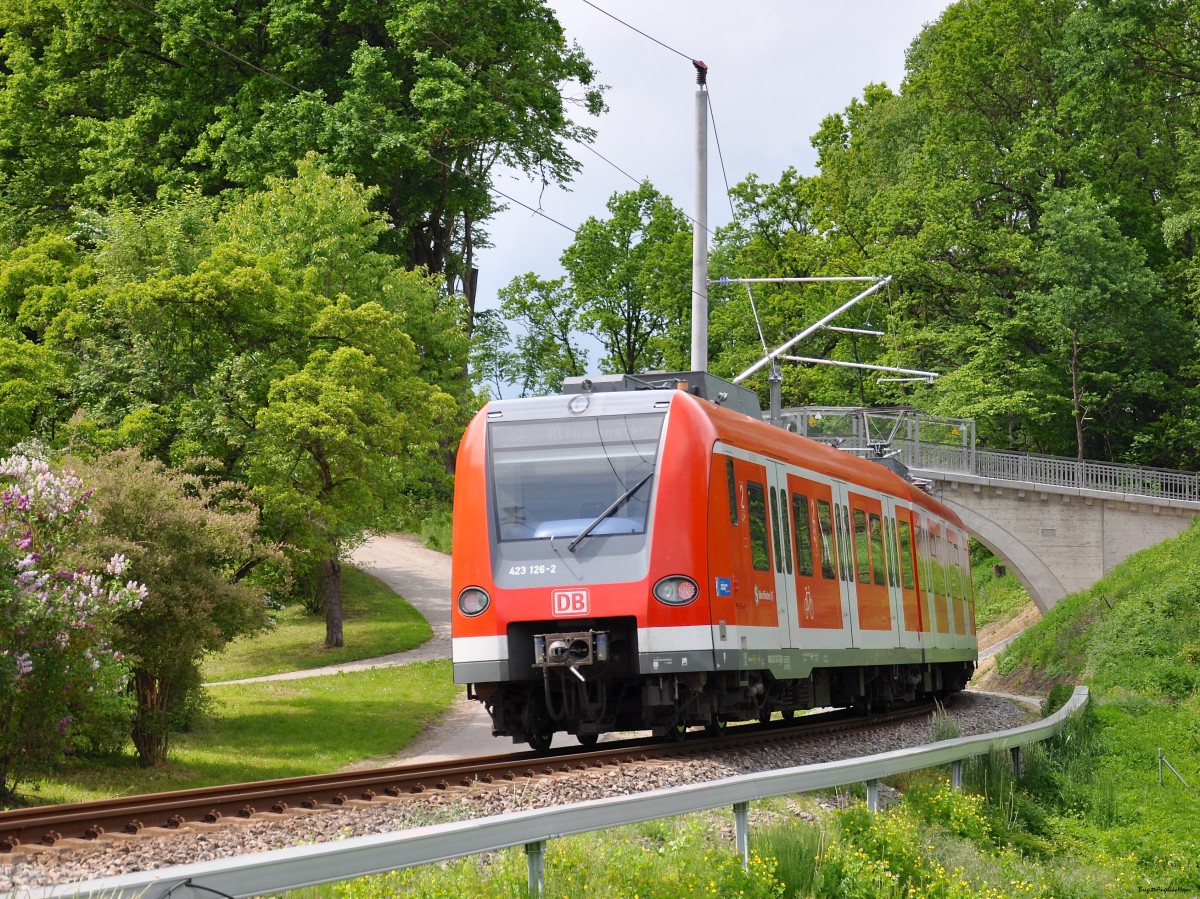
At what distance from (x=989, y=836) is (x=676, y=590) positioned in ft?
10.4

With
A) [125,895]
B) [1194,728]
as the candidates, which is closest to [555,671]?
[125,895]

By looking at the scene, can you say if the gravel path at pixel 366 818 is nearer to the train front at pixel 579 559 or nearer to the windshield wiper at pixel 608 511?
the train front at pixel 579 559

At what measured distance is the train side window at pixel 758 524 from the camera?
14352mm

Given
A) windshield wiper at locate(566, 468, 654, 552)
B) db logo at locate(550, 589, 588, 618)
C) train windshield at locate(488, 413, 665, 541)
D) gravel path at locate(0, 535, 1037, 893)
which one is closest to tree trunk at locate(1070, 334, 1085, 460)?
gravel path at locate(0, 535, 1037, 893)

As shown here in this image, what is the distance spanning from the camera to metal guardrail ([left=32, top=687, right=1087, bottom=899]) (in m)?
4.80

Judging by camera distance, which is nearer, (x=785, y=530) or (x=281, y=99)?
(x=785, y=530)

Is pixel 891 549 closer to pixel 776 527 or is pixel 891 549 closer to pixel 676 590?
pixel 776 527

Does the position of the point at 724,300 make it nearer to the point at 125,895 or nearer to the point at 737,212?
the point at 737,212

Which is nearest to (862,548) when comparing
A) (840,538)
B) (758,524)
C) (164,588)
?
(840,538)

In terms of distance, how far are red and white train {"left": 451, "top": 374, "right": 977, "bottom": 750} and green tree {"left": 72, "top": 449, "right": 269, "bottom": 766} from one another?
6.34m

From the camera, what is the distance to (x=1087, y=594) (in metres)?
43.5

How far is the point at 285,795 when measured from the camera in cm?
996

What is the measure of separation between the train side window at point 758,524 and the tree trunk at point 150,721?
915 cm

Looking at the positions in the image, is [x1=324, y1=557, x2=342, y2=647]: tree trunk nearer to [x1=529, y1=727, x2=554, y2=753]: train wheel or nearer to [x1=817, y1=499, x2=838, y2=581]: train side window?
[x1=817, y1=499, x2=838, y2=581]: train side window
